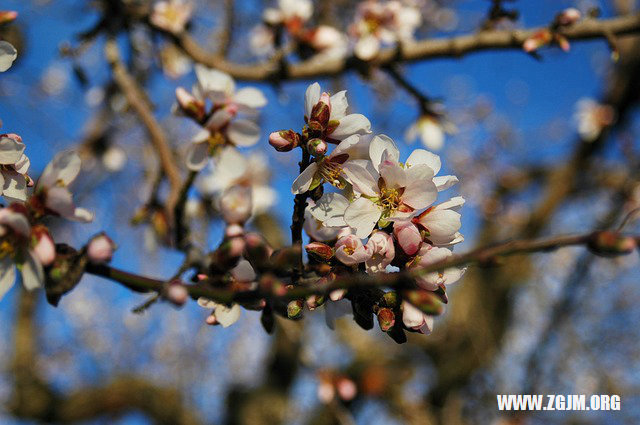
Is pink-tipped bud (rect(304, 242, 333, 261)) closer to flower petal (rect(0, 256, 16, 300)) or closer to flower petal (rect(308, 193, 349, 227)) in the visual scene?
flower petal (rect(308, 193, 349, 227))

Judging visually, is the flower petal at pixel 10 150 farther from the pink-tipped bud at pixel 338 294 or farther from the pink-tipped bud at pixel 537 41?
the pink-tipped bud at pixel 537 41

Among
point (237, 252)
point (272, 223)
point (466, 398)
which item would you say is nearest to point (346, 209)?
point (237, 252)

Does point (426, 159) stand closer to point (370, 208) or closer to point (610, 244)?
point (370, 208)

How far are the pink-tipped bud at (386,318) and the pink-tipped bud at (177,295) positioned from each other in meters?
0.25

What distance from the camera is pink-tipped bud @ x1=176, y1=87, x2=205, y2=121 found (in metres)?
0.94

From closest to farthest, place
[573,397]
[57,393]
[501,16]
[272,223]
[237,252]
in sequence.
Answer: [237,252] → [573,397] → [501,16] → [272,223] → [57,393]

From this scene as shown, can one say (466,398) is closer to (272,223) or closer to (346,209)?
(272,223)

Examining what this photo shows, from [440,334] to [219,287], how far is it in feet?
15.5

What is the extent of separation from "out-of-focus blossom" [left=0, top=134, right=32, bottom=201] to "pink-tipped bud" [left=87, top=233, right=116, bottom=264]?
17 cm

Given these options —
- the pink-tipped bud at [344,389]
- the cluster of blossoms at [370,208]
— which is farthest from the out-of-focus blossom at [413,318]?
the pink-tipped bud at [344,389]

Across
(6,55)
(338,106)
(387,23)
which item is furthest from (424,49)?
(6,55)

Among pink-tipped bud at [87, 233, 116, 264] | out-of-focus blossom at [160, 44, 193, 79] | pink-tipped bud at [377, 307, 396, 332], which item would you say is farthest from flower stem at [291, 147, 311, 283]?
out-of-focus blossom at [160, 44, 193, 79]

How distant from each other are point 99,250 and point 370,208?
350 mm

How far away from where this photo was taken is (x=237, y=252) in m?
0.61
